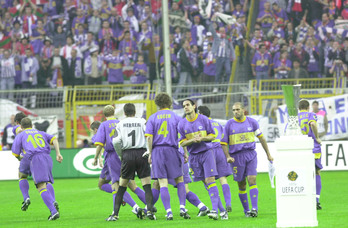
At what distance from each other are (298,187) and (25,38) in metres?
19.8

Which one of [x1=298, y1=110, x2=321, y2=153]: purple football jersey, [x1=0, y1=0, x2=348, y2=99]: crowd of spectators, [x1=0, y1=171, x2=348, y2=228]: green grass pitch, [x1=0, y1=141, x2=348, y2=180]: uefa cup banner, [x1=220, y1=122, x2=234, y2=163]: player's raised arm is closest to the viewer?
[x1=0, y1=171, x2=348, y2=228]: green grass pitch

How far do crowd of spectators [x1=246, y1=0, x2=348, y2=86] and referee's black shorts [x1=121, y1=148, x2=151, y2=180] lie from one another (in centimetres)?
1404

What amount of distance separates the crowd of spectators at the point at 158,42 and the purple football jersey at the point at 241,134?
43.8 ft

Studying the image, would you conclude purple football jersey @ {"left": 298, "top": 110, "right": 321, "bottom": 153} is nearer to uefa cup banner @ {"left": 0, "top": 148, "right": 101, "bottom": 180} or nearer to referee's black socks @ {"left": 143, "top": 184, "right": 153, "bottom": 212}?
referee's black socks @ {"left": 143, "top": 184, "right": 153, "bottom": 212}

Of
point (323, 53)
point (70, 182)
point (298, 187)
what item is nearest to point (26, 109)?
point (70, 182)

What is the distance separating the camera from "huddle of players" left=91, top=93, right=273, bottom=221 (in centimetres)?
1118

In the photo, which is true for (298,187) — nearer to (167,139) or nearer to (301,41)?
(167,139)

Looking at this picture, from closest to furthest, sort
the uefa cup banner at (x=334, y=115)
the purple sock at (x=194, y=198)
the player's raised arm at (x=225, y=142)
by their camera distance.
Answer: the player's raised arm at (x=225, y=142), the purple sock at (x=194, y=198), the uefa cup banner at (x=334, y=115)

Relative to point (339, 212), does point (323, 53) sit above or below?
above

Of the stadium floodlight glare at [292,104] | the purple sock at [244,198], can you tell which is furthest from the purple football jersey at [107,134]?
the stadium floodlight glare at [292,104]

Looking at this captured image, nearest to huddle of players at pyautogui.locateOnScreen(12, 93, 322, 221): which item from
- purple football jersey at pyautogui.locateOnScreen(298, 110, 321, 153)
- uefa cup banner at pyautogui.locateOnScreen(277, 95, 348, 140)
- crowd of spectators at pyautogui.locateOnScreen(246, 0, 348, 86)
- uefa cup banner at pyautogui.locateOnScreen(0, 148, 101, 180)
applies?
purple football jersey at pyautogui.locateOnScreen(298, 110, 321, 153)

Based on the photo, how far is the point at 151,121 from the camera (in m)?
11.2

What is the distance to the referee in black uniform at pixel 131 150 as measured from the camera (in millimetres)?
11406

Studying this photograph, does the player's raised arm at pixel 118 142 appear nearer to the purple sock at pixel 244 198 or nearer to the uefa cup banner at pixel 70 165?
the purple sock at pixel 244 198
